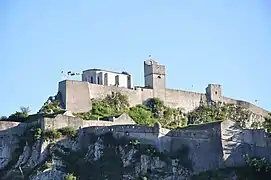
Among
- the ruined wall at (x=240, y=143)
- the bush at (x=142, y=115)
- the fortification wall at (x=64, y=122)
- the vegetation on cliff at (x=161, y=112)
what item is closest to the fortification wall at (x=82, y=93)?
the vegetation on cliff at (x=161, y=112)

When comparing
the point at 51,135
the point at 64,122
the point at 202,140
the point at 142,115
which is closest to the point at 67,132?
the point at 64,122

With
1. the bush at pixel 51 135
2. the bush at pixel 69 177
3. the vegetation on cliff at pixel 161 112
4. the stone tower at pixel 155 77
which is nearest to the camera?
the bush at pixel 69 177

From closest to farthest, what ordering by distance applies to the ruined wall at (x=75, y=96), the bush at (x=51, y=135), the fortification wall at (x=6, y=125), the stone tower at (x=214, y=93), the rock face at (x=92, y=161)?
the rock face at (x=92, y=161)
the bush at (x=51, y=135)
the fortification wall at (x=6, y=125)
the ruined wall at (x=75, y=96)
the stone tower at (x=214, y=93)

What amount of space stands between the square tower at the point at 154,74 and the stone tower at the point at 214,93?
623cm

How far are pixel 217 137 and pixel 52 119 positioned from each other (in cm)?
1386

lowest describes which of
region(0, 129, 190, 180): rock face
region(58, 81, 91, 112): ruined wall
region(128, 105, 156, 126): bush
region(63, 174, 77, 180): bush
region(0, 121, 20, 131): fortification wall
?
region(63, 174, 77, 180): bush

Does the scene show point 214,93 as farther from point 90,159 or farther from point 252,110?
point 90,159

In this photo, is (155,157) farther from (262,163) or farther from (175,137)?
(262,163)

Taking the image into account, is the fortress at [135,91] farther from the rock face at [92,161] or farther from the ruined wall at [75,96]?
the rock face at [92,161]

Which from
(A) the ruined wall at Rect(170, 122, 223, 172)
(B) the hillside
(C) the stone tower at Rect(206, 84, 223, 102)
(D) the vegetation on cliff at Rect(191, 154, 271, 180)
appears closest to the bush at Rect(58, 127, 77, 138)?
(B) the hillside

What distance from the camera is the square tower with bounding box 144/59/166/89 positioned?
9425 cm

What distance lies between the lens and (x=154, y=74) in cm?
9444

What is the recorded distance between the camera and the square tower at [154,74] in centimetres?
9425

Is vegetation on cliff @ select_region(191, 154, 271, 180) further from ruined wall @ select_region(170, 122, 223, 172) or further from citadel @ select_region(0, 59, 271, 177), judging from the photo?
ruined wall @ select_region(170, 122, 223, 172)
